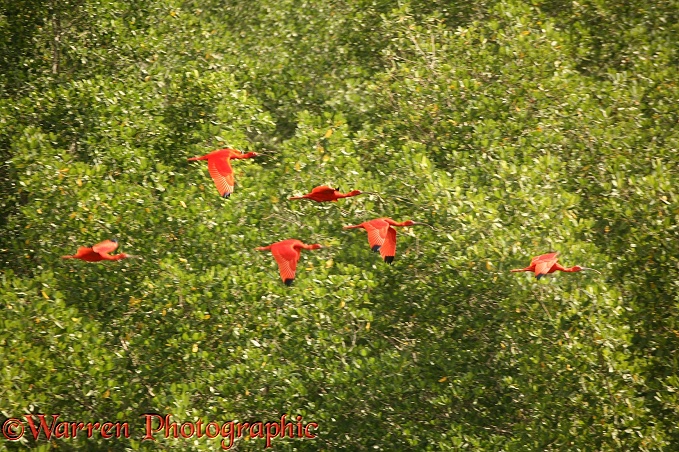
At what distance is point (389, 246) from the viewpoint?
12.0 m

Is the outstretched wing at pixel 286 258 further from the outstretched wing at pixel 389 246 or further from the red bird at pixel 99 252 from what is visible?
the red bird at pixel 99 252

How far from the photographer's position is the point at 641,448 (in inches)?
490

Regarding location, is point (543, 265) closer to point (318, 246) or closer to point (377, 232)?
point (377, 232)

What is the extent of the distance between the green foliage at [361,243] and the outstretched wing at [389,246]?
1.82 m

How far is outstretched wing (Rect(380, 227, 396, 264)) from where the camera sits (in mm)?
11891

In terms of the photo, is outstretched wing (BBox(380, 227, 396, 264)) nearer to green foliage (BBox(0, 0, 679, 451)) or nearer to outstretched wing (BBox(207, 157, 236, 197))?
green foliage (BBox(0, 0, 679, 451))

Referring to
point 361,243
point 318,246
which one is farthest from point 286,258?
point 361,243

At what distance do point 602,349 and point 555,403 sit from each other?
95 centimetres

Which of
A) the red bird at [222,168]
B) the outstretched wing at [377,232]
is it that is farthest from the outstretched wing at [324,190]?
the red bird at [222,168]

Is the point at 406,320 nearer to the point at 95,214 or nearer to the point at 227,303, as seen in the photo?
the point at 227,303

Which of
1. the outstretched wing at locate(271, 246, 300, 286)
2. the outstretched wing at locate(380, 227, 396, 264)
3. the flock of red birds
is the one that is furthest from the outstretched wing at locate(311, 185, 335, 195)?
the outstretched wing at locate(380, 227, 396, 264)

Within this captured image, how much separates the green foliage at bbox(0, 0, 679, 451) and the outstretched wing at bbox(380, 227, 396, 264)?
71.6 inches

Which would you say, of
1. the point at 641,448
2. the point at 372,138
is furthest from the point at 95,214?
the point at 641,448

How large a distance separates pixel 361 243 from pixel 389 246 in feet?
9.40
